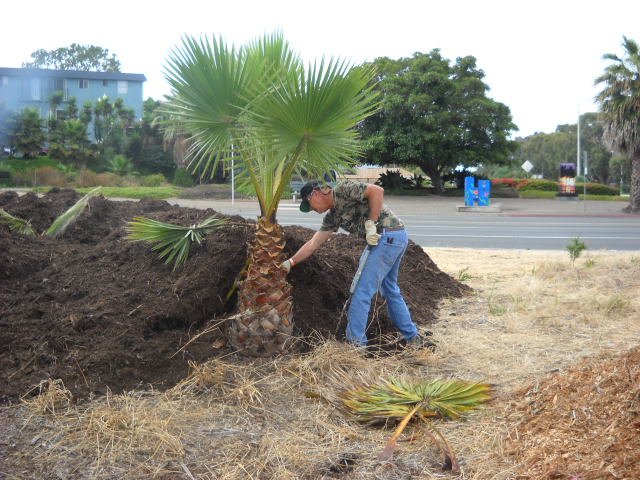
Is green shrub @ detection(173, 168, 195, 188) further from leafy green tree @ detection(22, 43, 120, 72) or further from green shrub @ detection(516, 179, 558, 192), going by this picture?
leafy green tree @ detection(22, 43, 120, 72)

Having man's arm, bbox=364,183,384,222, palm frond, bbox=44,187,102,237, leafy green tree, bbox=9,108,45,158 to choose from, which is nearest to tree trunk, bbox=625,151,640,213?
palm frond, bbox=44,187,102,237

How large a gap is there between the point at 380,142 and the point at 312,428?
32609mm

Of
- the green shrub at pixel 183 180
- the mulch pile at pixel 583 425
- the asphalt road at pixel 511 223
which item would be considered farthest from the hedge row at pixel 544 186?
the mulch pile at pixel 583 425

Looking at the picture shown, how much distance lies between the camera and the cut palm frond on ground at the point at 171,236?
6246 mm

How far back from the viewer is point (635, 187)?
100.0 feet

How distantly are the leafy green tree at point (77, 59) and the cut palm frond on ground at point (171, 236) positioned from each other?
7055 centimetres

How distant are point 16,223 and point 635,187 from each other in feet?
90.9

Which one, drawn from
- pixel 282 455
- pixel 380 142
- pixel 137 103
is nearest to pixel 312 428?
pixel 282 455

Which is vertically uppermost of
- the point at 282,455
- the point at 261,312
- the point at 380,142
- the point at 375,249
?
the point at 380,142

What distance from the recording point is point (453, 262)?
11211 millimetres

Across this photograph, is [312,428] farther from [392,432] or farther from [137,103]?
[137,103]

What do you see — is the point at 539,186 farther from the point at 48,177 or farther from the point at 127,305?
the point at 127,305

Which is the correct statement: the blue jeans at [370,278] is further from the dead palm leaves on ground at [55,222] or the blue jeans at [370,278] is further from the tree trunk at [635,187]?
the tree trunk at [635,187]

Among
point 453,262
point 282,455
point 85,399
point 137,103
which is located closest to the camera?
point 282,455
